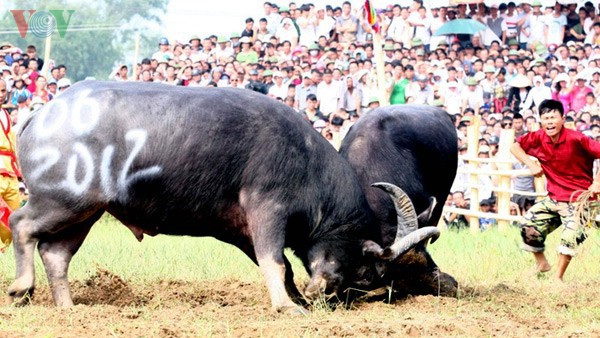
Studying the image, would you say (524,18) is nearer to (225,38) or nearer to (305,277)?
(225,38)

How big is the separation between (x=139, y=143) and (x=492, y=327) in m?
2.57

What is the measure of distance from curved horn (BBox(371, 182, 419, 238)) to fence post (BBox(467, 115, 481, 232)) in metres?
6.67

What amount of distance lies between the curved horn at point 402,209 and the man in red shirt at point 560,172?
189cm

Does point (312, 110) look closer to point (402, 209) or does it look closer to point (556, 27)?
point (556, 27)

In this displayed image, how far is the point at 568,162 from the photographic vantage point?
27.8 feet

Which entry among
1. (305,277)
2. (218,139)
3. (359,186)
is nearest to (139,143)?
(218,139)

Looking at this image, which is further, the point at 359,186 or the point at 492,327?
the point at 359,186

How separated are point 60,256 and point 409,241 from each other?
7.87ft

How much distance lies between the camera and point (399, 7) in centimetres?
1895

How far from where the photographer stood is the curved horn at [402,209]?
277 inches

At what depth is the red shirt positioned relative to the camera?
332 inches

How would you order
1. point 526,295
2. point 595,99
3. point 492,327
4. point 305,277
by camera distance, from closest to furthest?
point 492,327 < point 526,295 < point 305,277 < point 595,99

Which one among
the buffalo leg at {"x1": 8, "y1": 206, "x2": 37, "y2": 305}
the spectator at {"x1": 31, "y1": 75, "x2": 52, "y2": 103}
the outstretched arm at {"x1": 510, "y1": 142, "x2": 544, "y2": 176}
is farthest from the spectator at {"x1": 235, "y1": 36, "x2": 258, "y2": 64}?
the buffalo leg at {"x1": 8, "y1": 206, "x2": 37, "y2": 305}

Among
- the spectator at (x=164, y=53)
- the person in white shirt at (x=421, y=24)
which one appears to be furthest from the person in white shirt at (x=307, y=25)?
the spectator at (x=164, y=53)
